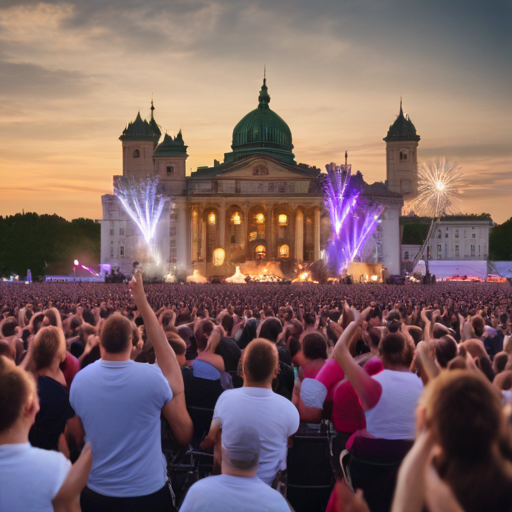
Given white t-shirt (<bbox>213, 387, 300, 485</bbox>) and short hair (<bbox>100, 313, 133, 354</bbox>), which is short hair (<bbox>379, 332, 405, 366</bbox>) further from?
short hair (<bbox>100, 313, 133, 354</bbox>)

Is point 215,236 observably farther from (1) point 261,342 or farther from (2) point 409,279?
(1) point 261,342

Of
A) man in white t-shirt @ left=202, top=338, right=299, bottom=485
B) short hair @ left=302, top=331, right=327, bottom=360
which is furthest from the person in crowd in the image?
short hair @ left=302, top=331, right=327, bottom=360

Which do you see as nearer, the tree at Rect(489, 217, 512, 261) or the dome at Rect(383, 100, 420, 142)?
the dome at Rect(383, 100, 420, 142)

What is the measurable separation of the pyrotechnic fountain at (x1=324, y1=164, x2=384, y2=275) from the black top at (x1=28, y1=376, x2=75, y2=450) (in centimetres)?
7850

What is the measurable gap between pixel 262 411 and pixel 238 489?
4.82 feet

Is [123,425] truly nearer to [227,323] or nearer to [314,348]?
[314,348]

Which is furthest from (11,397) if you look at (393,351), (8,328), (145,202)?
(145,202)

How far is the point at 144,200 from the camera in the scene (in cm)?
9744

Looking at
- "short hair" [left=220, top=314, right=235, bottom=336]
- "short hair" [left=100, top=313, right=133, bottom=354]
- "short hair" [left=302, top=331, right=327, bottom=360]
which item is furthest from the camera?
"short hair" [left=220, top=314, right=235, bottom=336]

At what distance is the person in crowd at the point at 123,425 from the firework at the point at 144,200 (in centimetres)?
8832

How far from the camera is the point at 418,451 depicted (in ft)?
8.05

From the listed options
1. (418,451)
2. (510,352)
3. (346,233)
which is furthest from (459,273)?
(418,451)

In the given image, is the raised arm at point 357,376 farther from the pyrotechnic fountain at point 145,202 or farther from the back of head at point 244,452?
the pyrotechnic fountain at point 145,202

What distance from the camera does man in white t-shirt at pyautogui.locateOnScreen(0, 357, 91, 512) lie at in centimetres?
370
